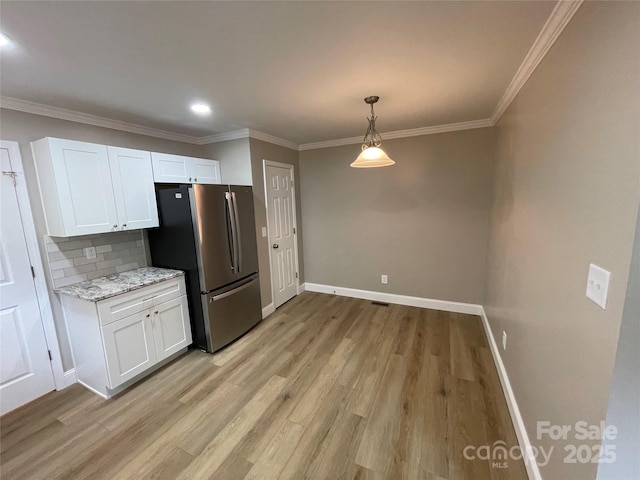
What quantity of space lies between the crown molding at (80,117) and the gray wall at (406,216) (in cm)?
201

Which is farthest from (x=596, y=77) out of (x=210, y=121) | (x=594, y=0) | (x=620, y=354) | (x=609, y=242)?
(x=210, y=121)

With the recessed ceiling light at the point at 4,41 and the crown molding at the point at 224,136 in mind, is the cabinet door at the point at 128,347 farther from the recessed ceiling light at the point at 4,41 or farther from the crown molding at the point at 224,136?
the crown molding at the point at 224,136

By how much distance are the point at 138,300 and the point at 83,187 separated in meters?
1.07

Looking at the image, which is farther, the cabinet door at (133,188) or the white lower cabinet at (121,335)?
the cabinet door at (133,188)

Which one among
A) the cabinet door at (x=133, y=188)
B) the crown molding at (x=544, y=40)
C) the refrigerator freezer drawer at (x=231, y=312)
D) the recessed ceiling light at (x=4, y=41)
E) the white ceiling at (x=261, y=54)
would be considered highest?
the white ceiling at (x=261, y=54)

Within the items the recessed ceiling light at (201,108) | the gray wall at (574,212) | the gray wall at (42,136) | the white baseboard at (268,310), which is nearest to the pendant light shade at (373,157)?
the gray wall at (574,212)

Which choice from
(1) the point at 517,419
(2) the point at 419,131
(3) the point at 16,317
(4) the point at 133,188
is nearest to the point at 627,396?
(1) the point at 517,419

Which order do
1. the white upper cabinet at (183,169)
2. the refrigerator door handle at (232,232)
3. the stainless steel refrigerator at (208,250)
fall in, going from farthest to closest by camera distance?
the refrigerator door handle at (232,232) → the white upper cabinet at (183,169) → the stainless steel refrigerator at (208,250)

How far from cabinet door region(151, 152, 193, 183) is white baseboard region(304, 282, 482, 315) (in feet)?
8.41

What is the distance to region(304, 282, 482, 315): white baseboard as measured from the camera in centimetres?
350

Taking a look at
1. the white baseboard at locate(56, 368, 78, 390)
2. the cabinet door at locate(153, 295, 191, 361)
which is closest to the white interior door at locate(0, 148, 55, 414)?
the white baseboard at locate(56, 368, 78, 390)

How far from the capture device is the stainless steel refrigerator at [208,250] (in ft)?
8.69

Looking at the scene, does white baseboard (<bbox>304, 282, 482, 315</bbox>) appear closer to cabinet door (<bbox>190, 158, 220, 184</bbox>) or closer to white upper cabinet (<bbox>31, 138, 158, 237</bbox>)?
cabinet door (<bbox>190, 158, 220, 184</bbox>)

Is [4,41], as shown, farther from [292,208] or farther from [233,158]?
[292,208]
